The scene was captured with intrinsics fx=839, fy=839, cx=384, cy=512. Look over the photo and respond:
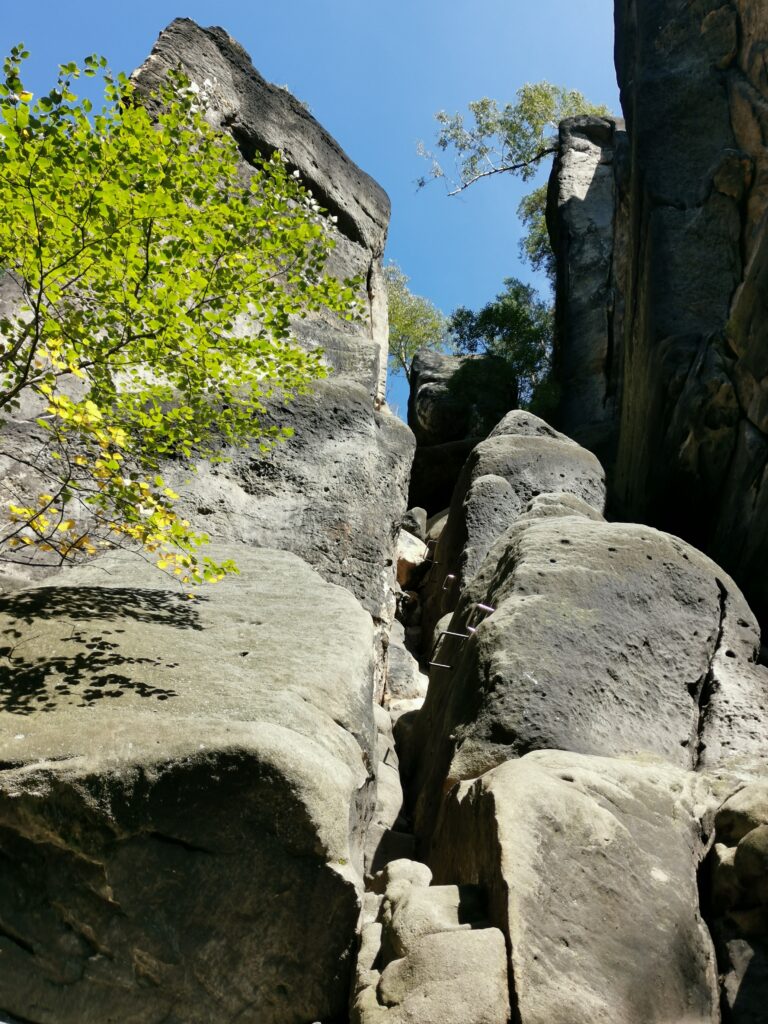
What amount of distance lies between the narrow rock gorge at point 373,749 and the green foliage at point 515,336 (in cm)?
1105

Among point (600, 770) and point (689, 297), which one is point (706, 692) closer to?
point (600, 770)

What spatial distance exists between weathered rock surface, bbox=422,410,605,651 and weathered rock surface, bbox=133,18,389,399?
2.00 m

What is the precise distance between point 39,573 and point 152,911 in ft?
11.4

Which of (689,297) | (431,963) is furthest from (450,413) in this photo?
(431,963)

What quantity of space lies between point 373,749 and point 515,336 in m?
20.2

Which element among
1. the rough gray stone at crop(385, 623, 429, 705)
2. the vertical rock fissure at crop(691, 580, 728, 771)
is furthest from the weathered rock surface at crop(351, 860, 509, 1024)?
the rough gray stone at crop(385, 623, 429, 705)

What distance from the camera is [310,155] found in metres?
12.2

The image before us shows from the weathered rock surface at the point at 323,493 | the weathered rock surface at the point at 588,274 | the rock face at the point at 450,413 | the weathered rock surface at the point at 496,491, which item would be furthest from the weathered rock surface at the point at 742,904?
the rock face at the point at 450,413

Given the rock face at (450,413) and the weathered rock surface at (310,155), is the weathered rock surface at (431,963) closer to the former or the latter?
the weathered rock surface at (310,155)

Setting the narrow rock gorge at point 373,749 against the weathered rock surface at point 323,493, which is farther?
the weathered rock surface at point 323,493

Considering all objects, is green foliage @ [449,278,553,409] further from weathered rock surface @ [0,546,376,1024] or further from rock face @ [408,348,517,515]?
weathered rock surface @ [0,546,376,1024]

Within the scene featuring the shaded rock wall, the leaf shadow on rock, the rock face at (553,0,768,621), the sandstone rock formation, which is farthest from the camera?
the rock face at (553,0,768,621)

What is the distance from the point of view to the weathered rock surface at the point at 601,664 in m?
5.59

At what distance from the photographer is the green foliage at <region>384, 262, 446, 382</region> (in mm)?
31703
